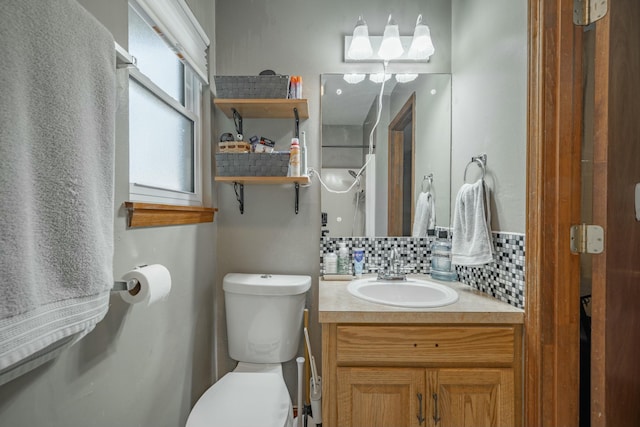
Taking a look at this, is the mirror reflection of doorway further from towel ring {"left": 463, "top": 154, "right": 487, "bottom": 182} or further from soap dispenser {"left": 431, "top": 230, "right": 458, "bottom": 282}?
towel ring {"left": 463, "top": 154, "right": 487, "bottom": 182}

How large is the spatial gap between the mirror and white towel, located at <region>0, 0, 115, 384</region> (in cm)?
111

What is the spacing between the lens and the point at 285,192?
1.61m

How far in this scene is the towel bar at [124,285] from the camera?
73 cm

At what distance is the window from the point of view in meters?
1.01

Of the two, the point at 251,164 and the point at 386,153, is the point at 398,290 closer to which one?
the point at 386,153

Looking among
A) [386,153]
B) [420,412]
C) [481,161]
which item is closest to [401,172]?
[386,153]

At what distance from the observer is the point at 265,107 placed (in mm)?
1449

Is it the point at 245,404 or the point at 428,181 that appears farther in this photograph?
the point at 428,181

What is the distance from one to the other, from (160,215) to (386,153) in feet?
3.87

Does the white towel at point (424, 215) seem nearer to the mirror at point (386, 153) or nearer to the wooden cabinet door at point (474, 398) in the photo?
the mirror at point (386, 153)

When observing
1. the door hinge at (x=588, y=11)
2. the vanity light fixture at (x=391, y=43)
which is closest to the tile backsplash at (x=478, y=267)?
the door hinge at (x=588, y=11)

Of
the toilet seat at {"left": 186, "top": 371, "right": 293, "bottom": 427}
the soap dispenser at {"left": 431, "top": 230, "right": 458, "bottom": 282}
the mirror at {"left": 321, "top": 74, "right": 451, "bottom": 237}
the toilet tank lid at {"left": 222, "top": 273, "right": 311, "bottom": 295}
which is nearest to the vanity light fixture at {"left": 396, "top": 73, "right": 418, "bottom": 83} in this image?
the mirror at {"left": 321, "top": 74, "right": 451, "bottom": 237}

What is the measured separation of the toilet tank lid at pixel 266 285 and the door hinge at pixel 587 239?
42.2 inches

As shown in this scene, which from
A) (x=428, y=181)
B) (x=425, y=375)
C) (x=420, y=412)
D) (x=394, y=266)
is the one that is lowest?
(x=420, y=412)
